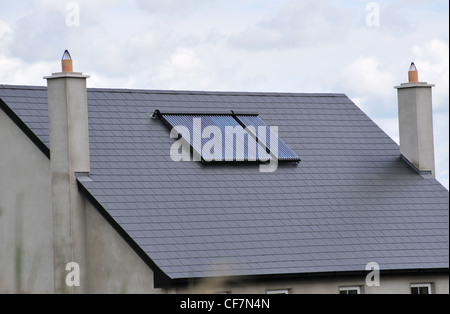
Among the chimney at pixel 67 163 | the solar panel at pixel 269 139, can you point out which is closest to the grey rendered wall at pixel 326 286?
the chimney at pixel 67 163

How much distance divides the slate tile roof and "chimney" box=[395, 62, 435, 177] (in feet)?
1.51

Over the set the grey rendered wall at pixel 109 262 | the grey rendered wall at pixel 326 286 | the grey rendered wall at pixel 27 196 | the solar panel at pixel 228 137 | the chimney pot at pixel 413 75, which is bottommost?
the grey rendered wall at pixel 326 286

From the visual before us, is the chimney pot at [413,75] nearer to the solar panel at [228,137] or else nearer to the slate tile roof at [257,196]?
the slate tile roof at [257,196]

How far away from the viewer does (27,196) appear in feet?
74.2

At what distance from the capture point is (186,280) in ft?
63.3

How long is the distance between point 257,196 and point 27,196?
6.28 m

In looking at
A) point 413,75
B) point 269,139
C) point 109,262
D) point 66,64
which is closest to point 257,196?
point 269,139

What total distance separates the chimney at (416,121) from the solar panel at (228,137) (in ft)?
13.8

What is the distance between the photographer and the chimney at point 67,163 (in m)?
20.9

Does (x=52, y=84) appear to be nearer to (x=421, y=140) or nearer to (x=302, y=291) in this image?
(x=302, y=291)
